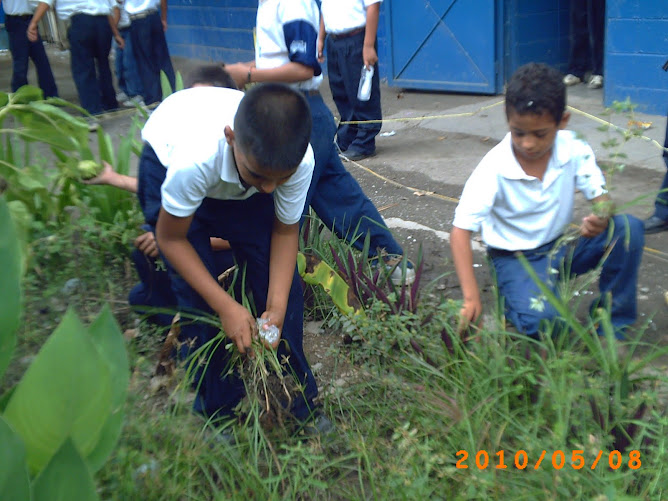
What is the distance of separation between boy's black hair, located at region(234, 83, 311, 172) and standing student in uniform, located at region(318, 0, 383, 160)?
340 cm

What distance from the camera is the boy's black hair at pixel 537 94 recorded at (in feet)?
7.98

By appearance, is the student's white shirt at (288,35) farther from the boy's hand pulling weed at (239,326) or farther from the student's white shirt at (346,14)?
the student's white shirt at (346,14)

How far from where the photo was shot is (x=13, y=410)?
1.39 m

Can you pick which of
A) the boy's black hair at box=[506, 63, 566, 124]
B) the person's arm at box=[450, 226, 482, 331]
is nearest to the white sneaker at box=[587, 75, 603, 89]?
the boy's black hair at box=[506, 63, 566, 124]

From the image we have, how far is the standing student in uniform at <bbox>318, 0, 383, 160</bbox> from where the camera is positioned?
17.4 feet

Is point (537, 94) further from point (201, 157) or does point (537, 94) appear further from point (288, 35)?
point (288, 35)

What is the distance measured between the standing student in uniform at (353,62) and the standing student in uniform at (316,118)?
5.34 ft

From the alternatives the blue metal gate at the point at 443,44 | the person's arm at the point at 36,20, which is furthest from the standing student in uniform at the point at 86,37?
the blue metal gate at the point at 443,44

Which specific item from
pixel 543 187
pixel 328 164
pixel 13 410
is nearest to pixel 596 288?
pixel 543 187

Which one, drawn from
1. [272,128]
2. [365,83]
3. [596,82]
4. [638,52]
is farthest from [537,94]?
[596,82]

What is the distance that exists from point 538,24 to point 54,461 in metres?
6.78

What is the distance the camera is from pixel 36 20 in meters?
Result: 7.12

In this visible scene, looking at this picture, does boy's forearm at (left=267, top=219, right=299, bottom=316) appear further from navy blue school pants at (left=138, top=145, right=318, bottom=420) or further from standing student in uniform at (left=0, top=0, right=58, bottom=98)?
standing student in uniform at (left=0, top=0, right=58, bottom=98)

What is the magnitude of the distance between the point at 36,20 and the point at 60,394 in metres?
6.69
